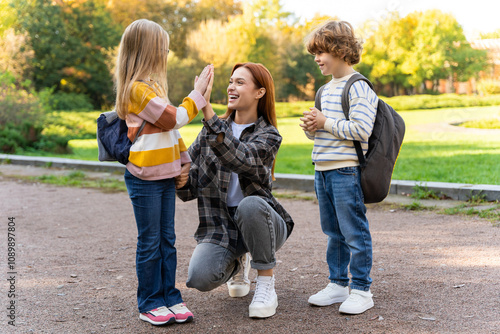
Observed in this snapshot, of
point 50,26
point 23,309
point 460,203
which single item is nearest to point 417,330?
point 23,309

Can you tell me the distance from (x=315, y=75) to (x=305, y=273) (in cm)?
3873

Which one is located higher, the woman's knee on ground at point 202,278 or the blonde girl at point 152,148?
the blonde girl at point 152,148

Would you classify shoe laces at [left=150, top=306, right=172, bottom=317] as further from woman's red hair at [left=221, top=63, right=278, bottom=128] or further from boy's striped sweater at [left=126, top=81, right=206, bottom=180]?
woman's red hair at [left=221, top=63, right=278, bottom=128]

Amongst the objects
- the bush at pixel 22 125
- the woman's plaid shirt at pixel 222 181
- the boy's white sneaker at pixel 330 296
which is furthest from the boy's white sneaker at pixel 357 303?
the bush at pixel 22 125

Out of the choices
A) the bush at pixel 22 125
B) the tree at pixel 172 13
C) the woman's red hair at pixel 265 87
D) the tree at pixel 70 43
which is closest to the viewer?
the woman's red hair at pixel 265 87

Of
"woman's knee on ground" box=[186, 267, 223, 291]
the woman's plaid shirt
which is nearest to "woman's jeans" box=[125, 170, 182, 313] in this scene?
"woman's knee on ground" box=[186, 267, 223, 291]

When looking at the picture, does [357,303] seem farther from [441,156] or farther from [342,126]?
[441,156]

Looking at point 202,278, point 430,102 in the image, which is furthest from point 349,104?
point 430,102

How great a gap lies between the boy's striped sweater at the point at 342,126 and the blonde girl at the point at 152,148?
0.74 meters

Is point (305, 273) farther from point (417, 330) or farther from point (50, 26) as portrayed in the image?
point (50, 26)

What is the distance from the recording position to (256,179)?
3.17m

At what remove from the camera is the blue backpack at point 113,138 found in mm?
2912

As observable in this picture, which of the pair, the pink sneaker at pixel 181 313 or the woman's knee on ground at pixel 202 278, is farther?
the woman's knee on ground at pixel 202 278

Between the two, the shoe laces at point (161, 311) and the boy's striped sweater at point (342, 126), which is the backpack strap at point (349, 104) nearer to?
the boy's striped sweater at point (342, 126)
